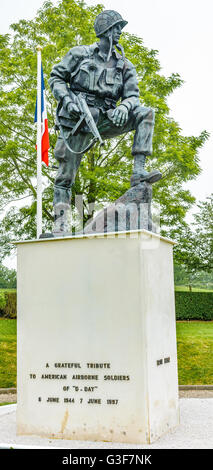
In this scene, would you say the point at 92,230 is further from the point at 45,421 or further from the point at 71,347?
the point at 45,421

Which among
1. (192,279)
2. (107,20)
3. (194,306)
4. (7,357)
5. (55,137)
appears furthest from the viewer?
(192,279)

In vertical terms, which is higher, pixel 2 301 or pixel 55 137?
pixel 55 137

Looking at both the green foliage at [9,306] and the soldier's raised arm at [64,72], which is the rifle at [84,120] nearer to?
the soldier's raised arm at [64,72]

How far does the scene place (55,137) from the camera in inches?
706

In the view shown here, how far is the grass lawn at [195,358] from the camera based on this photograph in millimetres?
12227

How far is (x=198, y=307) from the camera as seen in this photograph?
78.1ft

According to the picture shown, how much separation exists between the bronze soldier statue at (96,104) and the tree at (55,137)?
1067cm

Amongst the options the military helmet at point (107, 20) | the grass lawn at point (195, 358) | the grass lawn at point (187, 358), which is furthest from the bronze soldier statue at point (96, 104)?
the grass lawn at point (195, 358)

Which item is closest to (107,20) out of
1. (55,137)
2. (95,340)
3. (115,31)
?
(115,31)

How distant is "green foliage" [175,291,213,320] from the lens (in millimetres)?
23547

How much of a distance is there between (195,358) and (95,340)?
8816mm

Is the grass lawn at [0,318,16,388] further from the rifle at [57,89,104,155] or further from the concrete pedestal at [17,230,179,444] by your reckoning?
the rifle at [57,89,104,155]

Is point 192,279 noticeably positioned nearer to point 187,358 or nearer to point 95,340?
point 187,358

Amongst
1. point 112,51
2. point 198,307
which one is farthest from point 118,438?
point 198,307
